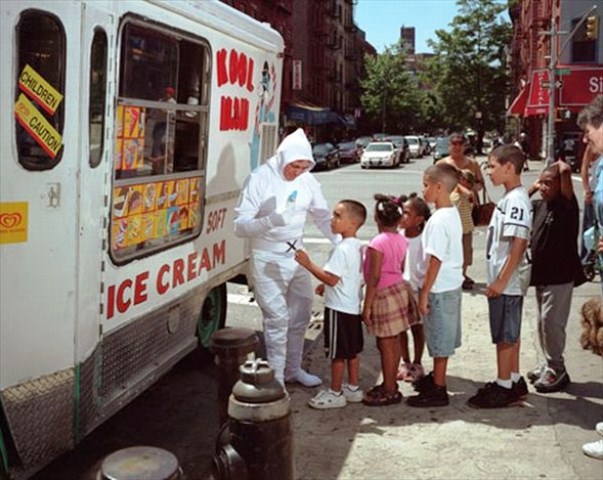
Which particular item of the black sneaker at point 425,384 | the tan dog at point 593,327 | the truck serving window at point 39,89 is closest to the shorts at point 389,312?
the black sneaker at point 425,384

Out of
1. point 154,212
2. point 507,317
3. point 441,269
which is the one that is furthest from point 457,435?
point 154,212

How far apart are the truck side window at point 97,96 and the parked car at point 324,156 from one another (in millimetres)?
31531

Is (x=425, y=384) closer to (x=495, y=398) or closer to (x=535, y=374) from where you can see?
(x=495, y=398)

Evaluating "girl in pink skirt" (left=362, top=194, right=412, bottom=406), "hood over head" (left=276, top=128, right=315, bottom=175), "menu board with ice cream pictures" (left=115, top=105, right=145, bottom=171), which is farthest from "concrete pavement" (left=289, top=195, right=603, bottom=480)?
"menu board with ice cream pictures" (left=115, top=105, right=145, bottom=171)

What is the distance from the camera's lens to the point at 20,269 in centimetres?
341

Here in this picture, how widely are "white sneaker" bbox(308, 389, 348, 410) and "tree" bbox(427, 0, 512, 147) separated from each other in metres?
58.4

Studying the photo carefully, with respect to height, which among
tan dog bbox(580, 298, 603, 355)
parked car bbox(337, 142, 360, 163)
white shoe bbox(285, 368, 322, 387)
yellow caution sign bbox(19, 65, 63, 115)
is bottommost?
white shoe bbox(285, 368, 322, 387)

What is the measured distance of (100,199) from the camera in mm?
3912

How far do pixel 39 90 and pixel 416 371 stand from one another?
3830 mm

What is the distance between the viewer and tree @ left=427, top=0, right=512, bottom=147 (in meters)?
62.9

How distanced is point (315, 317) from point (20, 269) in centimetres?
529

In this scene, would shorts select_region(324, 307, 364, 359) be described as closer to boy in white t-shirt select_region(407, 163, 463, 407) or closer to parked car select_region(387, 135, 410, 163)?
boy in white t-shirt select_region(407, 163, 463, 407)

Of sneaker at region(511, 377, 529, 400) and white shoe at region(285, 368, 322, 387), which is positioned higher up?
sneaker at region(511, 377, 529, 400)

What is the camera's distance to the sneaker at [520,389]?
561 cm
